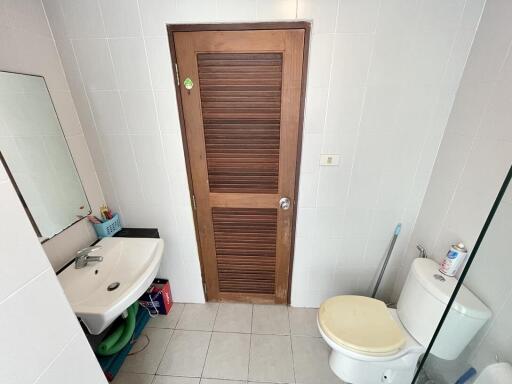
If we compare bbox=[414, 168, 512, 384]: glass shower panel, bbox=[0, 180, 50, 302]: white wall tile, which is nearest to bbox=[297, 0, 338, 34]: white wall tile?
bbox=[414, 168, 512, 384]: glass shower panel

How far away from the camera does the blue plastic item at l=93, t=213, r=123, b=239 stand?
4.82ft

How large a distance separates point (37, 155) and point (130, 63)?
26.0 inches

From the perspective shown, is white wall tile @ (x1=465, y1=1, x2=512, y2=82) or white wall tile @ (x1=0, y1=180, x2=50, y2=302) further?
white wall tile @ (x1=465, y1=1, x2=512, y2=82)

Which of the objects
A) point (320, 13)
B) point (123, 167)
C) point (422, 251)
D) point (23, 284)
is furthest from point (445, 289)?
point (123, 167)

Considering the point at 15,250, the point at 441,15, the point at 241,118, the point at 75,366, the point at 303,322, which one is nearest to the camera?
the point at 15,250

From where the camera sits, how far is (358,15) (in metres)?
1.08

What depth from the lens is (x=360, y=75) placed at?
1.18 metres

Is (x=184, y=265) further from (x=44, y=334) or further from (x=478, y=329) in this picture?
(x=478, y=329)

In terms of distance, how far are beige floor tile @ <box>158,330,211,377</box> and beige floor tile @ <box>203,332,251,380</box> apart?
49mm

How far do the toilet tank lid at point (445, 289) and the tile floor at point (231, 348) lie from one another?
31.7 inches

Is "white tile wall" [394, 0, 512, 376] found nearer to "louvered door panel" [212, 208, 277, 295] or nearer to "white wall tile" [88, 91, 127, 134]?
"louvered door panel" [212, 208, 277, 295]

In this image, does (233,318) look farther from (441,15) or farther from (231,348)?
(441,15)

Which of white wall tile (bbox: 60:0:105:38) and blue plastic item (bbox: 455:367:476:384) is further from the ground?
white wall tile (bbox: 60:0:105:38)

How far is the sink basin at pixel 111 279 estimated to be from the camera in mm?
1008
